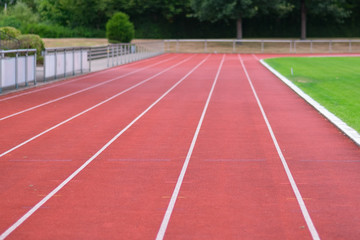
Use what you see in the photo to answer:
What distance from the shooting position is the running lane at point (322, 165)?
22.0ft

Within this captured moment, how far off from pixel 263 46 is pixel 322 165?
55.7 meters

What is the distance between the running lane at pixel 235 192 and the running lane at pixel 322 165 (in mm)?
253

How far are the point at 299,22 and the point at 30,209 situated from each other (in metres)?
75.2

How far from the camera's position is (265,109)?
54.5 feet

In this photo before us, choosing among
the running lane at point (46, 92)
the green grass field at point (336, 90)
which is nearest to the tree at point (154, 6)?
the running lane at point (46, 92)

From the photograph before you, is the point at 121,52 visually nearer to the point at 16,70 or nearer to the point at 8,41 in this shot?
the point at 8,41

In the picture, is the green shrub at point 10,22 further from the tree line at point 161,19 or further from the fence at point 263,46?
the fence at point 263,46

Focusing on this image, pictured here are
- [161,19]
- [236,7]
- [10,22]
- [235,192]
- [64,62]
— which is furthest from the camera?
[161,19]

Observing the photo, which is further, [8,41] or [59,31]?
[59,31]

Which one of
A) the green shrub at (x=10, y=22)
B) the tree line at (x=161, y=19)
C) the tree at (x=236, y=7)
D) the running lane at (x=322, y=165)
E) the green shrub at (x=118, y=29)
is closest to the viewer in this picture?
the running lane at (x=322, y=165)

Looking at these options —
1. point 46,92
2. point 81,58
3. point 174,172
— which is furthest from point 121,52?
point 174,172

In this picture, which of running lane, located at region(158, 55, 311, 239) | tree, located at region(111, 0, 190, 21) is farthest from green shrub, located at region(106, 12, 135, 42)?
running lane, located at region(158, 55, 311, 239)

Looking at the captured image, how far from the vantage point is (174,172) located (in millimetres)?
9055

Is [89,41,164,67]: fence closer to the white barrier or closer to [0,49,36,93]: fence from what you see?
the white barrier
